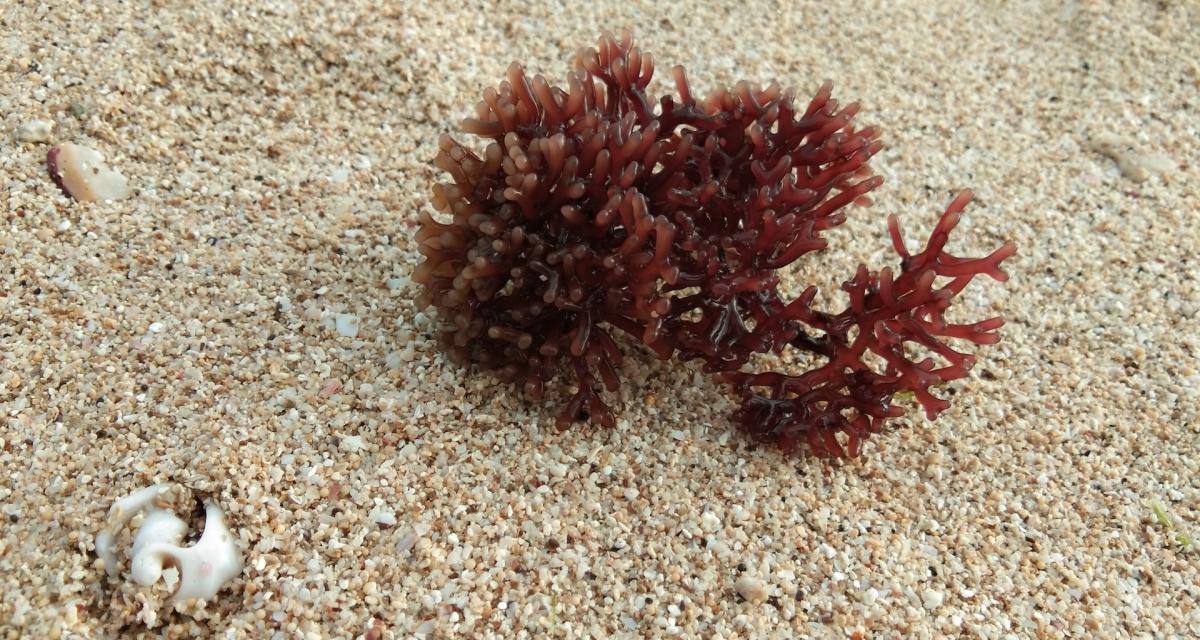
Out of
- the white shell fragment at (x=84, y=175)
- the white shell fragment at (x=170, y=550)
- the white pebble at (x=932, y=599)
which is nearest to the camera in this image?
the white shell fragment at (x=170, y=550)

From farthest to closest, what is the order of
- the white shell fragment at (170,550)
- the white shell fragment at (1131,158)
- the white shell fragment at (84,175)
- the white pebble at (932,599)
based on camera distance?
the white shell fragment at (1131,158)
the white shell fragment at (84,175)
the white pebble at (932,599)
the white shell fragment at (170,550)

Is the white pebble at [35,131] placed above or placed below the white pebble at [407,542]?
above

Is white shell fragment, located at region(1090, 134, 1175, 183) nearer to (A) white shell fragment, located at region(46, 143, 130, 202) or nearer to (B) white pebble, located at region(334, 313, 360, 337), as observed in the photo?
(B) white pebble, located at region(334, 313, 360, 337)

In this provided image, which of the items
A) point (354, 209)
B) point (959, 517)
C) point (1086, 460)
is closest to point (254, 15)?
point (354, 209)

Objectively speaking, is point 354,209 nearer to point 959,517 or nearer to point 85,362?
point 85,362

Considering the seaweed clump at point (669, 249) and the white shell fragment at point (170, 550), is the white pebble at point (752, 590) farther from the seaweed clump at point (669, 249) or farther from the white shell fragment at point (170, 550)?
the white shell fragment at point (170, 550)

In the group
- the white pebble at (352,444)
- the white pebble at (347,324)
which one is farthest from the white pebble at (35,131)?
the white pebble at (352,444)
